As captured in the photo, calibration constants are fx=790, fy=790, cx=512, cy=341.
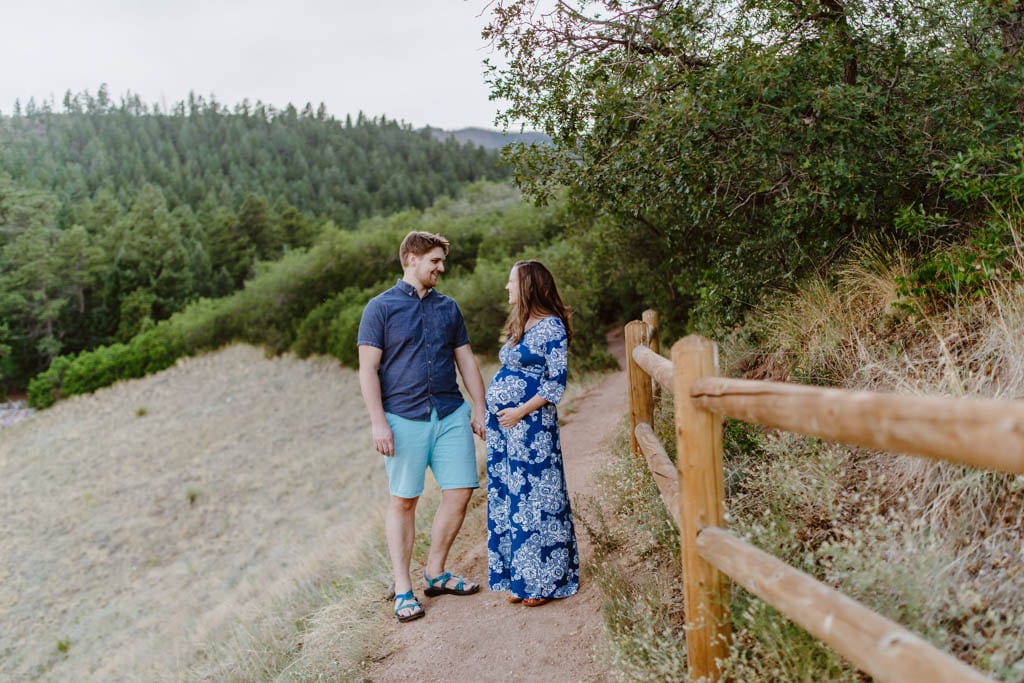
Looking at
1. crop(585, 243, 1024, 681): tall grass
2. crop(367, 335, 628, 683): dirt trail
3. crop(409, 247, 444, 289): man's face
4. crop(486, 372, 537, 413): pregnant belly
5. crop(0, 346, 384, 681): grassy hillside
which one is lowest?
crop(0, 346, 384, 681): grassy hillside

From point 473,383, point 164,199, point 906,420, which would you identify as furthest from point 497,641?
point 164,199

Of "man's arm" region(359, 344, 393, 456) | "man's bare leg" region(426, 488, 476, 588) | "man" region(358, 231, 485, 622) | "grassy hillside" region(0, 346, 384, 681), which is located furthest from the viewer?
"grassy hillside" region(0, 346, 384, 681)

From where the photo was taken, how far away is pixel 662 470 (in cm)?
392

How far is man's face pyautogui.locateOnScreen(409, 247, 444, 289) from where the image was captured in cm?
463

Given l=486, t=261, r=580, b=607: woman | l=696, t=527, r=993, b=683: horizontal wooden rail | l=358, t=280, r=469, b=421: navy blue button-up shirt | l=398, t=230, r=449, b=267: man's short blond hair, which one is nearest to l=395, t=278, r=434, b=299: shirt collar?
l=358, t=280, r=469, b=421: navy blue button-up shirt

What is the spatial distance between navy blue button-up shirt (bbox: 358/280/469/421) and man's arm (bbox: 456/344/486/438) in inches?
7.0

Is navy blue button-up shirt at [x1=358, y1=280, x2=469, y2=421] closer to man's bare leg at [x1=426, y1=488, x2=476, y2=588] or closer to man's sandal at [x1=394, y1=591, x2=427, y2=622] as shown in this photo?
man's bare leg at [x1=426, y1=488, x2=476, y2=588]

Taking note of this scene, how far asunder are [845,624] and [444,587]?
3.59 m

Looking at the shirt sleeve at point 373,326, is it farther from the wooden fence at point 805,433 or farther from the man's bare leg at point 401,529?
the wooden fence at point 805,433

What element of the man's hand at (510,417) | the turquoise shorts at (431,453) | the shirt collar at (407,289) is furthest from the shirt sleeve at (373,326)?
the man's hand at (510,417)

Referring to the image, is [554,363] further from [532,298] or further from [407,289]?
[407,289]

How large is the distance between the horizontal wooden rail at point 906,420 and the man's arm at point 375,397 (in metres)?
2.63

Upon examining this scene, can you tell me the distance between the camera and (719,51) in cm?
607

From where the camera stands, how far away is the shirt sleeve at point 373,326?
4.59 metres
